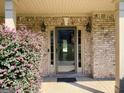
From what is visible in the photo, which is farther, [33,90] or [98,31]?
[98,31]

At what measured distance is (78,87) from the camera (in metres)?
8.05

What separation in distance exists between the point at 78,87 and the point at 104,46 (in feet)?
8.40

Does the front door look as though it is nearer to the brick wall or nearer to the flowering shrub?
the brick wall

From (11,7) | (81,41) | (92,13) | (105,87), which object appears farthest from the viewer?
(81,41)

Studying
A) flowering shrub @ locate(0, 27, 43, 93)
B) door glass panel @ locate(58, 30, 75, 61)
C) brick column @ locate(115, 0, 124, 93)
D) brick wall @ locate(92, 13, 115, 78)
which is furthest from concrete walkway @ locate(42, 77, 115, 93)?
flowering shrub @ locate(0, 27, 43, 93)

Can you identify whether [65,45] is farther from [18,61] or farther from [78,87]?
[18,61]

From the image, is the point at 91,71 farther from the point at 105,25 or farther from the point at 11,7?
the point at 11,7

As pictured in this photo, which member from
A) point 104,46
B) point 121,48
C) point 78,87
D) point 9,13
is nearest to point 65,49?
point 104,46

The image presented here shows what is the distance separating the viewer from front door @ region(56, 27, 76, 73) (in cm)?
1072

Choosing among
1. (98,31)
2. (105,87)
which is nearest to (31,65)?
(105,87)

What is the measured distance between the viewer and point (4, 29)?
15.8ft

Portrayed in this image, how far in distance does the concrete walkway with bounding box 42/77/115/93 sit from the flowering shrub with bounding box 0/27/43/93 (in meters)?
2.82

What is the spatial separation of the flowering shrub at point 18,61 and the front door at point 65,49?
5.86 m

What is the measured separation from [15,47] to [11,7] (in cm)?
195
